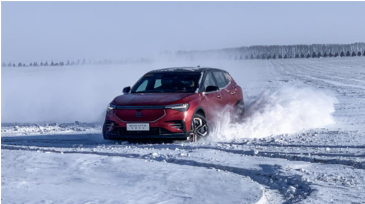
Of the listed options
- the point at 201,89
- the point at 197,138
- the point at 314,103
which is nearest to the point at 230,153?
the point at 197,138

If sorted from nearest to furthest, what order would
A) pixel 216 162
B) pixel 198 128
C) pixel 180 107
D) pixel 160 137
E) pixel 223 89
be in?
pixel 216 162 < pixel 160 137 < pixel 180 107 < pixel 198 128 < pixel 223 89

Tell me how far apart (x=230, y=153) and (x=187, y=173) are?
5.91ft

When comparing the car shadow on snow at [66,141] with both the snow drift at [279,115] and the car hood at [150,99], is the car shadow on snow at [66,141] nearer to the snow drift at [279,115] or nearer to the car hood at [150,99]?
the car hood at [150,99]

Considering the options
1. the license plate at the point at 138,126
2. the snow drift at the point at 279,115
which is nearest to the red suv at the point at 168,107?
the license plate at the point at 138,126

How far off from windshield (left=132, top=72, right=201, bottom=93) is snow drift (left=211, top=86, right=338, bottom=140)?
0.90 metres

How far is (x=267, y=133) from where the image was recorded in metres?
11.7

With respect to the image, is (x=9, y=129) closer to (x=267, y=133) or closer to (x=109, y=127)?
(x=109, y=127)

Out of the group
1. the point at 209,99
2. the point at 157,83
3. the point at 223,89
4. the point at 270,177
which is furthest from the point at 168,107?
the point at 270,177

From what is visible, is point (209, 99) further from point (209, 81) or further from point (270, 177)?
point (270, 177)

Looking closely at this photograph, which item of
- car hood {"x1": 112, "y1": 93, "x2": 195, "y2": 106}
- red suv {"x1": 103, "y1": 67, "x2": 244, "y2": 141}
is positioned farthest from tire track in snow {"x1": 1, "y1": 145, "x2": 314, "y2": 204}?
car hood {"x1": 112, "y1": 93, "x2": 195, "y2": 106}

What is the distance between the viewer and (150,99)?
35.1ft

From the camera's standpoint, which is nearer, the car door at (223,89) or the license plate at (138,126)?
the license plate at (138,126)

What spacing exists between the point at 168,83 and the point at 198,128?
1338mm

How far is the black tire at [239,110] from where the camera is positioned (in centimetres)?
1259
